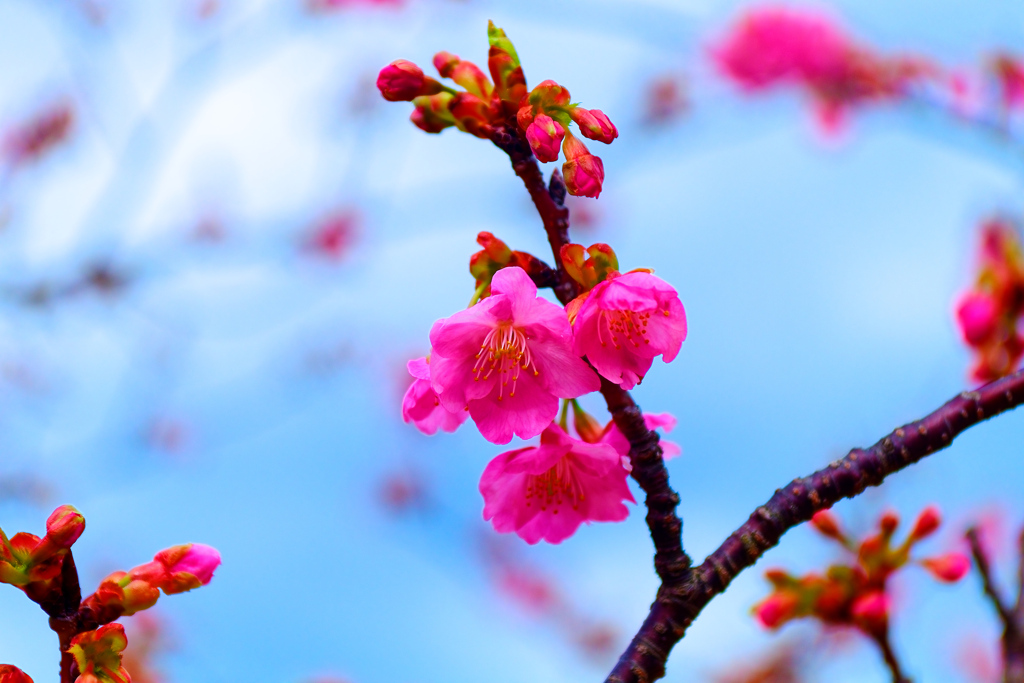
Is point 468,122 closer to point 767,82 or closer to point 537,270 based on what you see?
point 537,270

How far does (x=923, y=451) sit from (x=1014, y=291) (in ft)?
4.05

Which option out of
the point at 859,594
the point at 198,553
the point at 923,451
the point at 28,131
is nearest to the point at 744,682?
the point at 859,594

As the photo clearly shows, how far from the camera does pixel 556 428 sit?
1183 millimetres

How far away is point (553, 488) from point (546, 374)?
0.82ft

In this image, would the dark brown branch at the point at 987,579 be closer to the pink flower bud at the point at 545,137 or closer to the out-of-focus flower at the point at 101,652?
the pink flower bud at the point at 545,137

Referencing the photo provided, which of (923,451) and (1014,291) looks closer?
(923,451)

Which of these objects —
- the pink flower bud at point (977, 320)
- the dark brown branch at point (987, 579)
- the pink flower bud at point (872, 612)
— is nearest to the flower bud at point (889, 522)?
the pink flower bud at point (872, 612)

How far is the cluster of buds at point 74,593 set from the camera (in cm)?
101

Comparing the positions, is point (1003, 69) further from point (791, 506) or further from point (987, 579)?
point (791, 506)

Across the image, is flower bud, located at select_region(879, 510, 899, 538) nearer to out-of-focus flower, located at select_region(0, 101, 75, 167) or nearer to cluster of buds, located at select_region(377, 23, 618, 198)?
cluster of buds, located at select_region(377, 23, 618, 198)

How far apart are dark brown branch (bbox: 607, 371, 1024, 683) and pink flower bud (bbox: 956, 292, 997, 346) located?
2.99 feet

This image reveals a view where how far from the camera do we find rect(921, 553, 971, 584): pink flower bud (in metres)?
1.86

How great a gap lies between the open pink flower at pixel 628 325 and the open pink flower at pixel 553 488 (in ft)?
0.46

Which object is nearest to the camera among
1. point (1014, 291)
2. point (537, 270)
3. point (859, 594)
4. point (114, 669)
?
point (114, 669)
